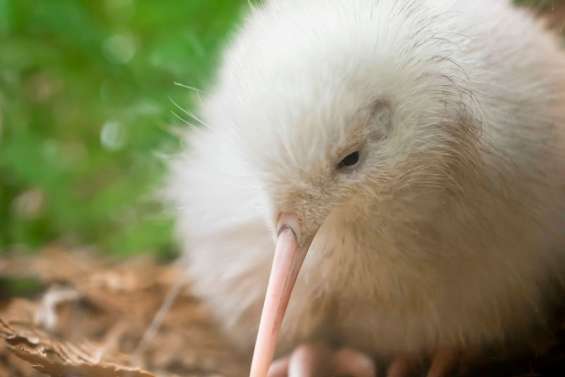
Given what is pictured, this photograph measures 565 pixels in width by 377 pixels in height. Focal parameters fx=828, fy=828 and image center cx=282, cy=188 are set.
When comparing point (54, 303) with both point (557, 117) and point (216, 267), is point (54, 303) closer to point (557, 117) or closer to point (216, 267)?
point (216, 267)

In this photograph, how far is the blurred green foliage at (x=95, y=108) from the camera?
207cm

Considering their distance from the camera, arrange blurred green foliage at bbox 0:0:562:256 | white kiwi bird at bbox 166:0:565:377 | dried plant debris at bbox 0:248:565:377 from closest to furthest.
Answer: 1. white kiwi bird at bbox 166:0:565:377
2. dried plant debris at bbox 0:248:565:377
3. blurred green foliage at bbox 0:0:562:256

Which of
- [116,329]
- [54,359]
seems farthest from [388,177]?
[116,329]

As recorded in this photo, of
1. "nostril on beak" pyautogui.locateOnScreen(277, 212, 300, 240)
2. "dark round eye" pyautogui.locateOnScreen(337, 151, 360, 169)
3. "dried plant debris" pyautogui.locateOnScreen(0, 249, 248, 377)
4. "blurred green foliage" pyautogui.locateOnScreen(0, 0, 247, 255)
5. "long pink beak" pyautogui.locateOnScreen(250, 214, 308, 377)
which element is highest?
Answer: "blurred green foliage" pyautogui.locateOnScreen(0, 0, 247, 255)

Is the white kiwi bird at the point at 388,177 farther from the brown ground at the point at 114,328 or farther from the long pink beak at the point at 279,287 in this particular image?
the brown ground at the point at 114,328

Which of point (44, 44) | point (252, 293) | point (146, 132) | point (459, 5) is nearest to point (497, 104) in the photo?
point (459, 5)

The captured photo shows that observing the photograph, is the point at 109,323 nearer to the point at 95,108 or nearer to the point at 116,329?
the point at 116,329

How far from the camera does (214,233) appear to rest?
66.1 inches

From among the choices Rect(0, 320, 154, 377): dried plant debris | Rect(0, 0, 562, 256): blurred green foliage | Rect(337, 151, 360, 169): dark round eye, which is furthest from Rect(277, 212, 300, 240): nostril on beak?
Rect(0, 0, 562, 256): blurred green foliage

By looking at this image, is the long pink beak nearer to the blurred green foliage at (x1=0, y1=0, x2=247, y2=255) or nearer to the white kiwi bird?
the white kiwi bird

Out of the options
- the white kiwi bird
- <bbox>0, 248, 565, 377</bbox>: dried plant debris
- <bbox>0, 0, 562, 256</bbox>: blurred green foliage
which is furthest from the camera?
<bbox>0, 0, 562, 256</bbox>: blurred green foliage

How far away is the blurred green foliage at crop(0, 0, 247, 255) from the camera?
2074 millimetres

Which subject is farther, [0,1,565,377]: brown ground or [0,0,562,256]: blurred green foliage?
[0,0,562,256]: blurred green foliage

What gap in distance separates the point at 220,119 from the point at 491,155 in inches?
19.7
